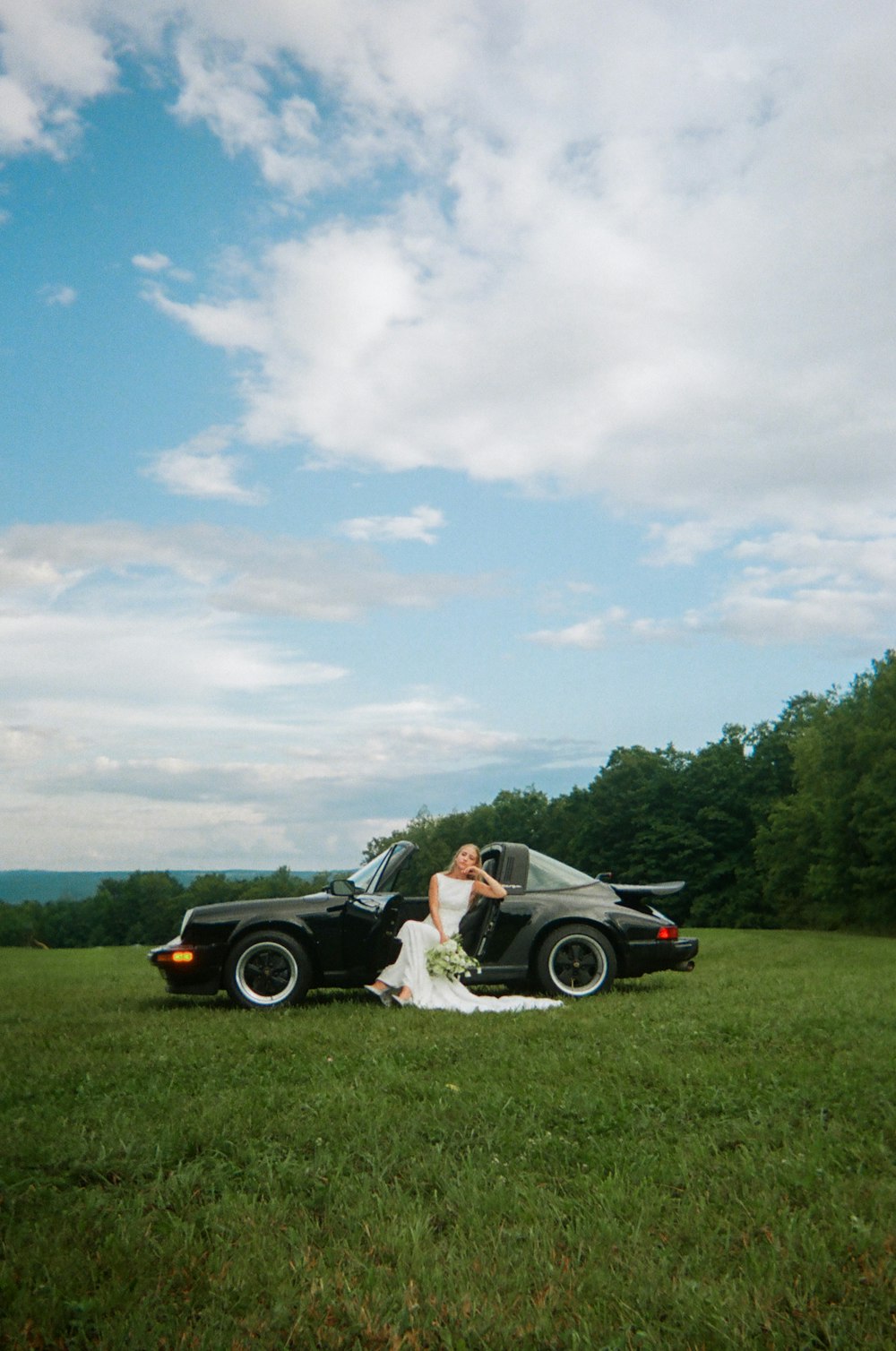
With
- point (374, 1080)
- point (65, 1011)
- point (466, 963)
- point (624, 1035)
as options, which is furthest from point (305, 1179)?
point (65, 1011)

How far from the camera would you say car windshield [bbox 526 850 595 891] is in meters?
11.5

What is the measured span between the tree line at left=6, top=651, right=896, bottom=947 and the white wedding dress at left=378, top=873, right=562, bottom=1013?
20.8 meters

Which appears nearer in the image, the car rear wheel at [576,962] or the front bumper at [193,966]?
the front bumper at [193,966]

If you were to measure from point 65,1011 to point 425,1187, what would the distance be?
302 inches

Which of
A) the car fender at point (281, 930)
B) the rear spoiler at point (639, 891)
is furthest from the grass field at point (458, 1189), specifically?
the rear spoiler at point (639, 891)

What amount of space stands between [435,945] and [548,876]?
59.2 inches

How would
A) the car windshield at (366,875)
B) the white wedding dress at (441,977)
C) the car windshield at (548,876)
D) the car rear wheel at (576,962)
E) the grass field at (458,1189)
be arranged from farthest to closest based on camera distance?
1. the car windshield at (366,875)
2. the car windshield at (548,876)
3. the car rear wheel at (576,962)
4. the white wedding dress at (441,977)
5. the grass field at (458,1189)

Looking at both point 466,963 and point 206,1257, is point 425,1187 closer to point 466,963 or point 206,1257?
point 206,1257

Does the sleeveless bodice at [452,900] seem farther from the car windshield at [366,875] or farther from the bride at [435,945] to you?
the car windshield at [366,875]

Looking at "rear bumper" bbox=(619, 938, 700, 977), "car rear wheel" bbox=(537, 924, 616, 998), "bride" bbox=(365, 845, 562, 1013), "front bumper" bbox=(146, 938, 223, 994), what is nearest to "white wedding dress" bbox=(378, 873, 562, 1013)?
"bride" bbox=(365, 845, 562, 1013)

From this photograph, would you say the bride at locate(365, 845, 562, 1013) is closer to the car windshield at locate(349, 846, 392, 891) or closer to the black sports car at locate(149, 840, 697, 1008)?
the black sports car at locate(149, 840, 697, 1008)

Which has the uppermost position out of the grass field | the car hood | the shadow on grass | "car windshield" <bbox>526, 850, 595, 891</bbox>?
"car windshield" <bbox>526, 850, 595, 891</bbox>

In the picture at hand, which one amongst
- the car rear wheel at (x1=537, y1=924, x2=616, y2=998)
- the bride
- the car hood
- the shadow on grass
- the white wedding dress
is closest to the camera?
the white wedding dress

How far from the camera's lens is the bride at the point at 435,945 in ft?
33.5
